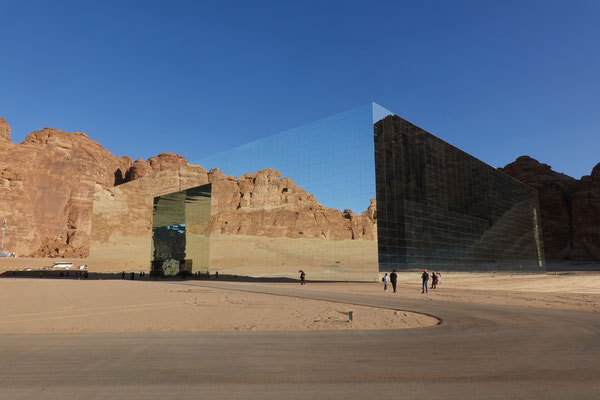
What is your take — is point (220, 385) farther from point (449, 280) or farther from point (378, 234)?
point (449, 280)

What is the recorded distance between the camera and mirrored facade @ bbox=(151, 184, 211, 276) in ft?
162

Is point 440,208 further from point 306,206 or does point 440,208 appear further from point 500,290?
point 500,290

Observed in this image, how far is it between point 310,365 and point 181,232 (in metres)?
49.4

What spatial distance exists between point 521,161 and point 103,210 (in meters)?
125

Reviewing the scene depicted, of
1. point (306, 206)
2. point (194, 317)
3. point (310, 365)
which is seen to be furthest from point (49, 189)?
point (310, 365)

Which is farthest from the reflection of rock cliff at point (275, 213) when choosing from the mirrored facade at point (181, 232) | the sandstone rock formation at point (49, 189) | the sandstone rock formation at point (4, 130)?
the sandstone rock formation at point (4, 130)

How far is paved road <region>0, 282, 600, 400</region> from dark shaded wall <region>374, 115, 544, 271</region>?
1095 inches

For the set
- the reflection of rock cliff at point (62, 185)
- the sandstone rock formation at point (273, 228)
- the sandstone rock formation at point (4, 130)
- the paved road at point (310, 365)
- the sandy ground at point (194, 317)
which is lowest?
the sandy ground at point (194, 317)

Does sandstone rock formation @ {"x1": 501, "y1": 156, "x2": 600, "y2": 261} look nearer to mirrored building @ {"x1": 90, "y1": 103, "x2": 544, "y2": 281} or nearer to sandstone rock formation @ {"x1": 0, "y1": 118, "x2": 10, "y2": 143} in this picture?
mirrored building @ {"x1": 90, "y1": 103, "x2": 544, "y2": 281}

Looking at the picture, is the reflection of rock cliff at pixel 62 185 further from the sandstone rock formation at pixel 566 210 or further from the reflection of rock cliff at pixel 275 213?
the sandstone rock formation at pixel 566 210

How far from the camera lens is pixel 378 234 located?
3653 cm

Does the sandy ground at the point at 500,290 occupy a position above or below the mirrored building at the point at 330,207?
below

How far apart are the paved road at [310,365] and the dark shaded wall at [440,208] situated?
2782 cm

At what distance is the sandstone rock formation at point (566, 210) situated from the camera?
101938 mm
